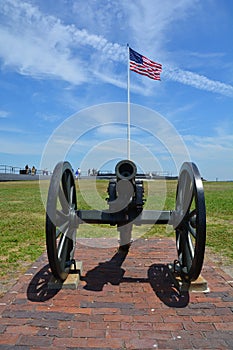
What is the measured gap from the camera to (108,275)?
14.3ft

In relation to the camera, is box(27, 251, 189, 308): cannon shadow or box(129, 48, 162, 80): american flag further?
box(129, 48, 162, 80): american flag

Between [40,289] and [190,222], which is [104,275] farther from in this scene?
[190,222]

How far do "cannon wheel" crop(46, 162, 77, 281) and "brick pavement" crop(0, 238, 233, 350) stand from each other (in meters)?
0.35

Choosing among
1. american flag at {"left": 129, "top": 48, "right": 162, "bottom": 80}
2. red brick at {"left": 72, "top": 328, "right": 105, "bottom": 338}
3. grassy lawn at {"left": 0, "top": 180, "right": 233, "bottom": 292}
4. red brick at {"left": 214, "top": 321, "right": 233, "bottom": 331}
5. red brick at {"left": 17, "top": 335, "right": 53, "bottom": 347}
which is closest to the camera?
red brick at {"left": 17, "top": 335, "right": 53, "bottom": 347}

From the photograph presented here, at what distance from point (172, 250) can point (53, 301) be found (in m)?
2.74

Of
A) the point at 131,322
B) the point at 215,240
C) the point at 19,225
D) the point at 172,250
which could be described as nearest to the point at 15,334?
the point at 131,322

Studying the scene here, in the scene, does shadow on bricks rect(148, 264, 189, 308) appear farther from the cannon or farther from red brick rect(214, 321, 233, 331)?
red brick rect(214, 321, 233, 331)

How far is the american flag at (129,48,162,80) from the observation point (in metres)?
13.6

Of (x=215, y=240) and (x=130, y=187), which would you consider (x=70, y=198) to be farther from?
(x=215, y=240)

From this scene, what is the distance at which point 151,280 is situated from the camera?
4180 millimetres

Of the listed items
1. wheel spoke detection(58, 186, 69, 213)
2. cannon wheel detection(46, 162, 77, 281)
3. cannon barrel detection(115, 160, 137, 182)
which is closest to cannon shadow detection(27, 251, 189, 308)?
cannon wheel detection(46, 162, 77, 281)

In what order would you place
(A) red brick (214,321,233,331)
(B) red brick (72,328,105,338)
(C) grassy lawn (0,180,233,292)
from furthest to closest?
(C) grassy lawn (0,180,233,292) → (A) red brick (214,321,233,331) → (B) red brick (72,328,105,338)

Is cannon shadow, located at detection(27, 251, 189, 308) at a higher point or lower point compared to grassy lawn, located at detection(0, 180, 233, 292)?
lower

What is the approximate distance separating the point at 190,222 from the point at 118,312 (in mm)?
1417
